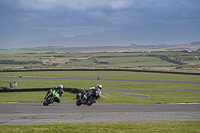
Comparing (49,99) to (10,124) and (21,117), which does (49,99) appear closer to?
(21,117)

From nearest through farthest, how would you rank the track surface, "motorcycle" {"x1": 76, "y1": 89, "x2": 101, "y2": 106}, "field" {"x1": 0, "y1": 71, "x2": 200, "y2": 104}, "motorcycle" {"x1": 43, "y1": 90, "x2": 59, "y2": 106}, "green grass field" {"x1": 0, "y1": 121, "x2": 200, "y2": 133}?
1. "green grass field" {"x1": 0, "y1": 121, "x2": 200, "y2": 133}
2. the track surface
3. "motorcycle" {"x1": 76, "y1": 89, "x2": 101, "y2": 106}
4. "motorcycle" {"x1": 43, "y1": 90, "x2": 59, "y2": 106}
5. "field" {"x1": 0, "y1": 71, "x2": 200, "y2": 104}

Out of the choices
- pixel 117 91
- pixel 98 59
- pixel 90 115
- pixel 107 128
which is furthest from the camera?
pixel 98 59

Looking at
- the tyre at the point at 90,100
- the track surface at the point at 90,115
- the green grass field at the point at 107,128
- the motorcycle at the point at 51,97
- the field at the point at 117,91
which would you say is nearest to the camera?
the green grass field at the point at 107,128

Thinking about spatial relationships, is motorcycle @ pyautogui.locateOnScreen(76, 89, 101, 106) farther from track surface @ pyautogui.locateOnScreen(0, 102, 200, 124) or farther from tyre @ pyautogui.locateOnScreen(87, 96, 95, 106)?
track surface @ pyautogui.locateOnScreen(0, 102, 200, 124)

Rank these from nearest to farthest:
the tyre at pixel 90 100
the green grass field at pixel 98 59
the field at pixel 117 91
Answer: the tyre at pixel 90 100 < the field at pixel 117 91 < the green grass field at pixel 98 59

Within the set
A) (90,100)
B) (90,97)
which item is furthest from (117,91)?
(90,97)

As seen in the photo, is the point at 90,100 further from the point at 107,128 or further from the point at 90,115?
the point at 107,128

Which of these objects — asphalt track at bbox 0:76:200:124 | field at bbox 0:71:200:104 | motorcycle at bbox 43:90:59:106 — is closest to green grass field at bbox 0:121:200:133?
asphalt track at bbox 0:76:200:124

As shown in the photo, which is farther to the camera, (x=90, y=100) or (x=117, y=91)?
(x=117, y=91)

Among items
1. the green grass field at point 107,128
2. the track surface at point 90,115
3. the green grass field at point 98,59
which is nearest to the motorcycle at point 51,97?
the track surface at point 90,115

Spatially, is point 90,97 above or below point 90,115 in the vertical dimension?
above

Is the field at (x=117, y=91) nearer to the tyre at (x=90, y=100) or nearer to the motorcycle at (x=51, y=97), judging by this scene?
the motorcycle at (x=51, y=97)

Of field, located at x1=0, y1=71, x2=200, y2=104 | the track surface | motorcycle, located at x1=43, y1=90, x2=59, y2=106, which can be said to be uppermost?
motorcycle, located at x1=43, y1=90, x2=59, y2=106

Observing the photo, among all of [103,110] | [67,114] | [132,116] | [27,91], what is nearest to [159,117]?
[132,116]
